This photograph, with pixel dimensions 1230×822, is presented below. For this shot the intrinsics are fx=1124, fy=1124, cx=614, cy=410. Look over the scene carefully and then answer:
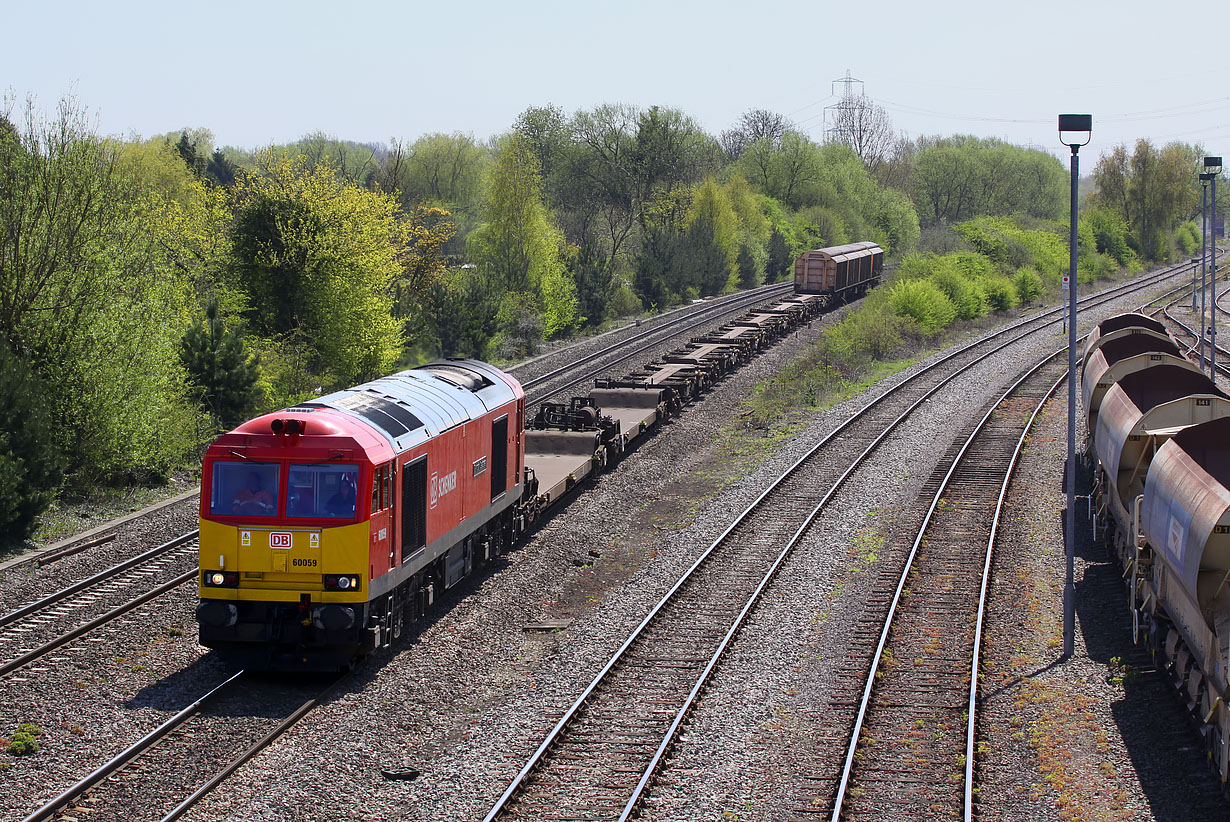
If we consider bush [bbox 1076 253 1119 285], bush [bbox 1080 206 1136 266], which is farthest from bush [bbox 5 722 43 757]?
bush [bbox 1080 206 1136 266]

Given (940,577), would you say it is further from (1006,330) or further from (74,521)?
(1006,330)

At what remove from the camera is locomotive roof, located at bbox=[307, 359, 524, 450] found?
15.4 meters

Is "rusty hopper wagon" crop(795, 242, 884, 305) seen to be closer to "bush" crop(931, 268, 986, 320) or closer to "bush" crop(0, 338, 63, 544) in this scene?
"bush" crop(931, 268, 986, 320)

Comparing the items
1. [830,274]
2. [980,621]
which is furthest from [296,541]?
[830,274]

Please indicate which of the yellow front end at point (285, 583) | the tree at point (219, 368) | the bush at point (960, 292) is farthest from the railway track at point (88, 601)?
the bush at point (960, 292)

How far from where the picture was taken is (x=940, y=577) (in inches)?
753

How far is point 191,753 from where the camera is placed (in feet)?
39.4

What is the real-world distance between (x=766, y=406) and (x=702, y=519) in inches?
509

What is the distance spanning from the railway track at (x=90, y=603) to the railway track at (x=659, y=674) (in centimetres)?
728

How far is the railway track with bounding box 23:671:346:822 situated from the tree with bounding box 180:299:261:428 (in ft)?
54.2

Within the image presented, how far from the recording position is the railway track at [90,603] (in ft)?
49.7

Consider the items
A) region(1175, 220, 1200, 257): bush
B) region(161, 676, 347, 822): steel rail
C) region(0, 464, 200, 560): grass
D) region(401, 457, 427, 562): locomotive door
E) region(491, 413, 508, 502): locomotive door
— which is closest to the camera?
region(161, 676, 347, 822): steel rail

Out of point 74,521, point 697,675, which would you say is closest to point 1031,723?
point 697,675

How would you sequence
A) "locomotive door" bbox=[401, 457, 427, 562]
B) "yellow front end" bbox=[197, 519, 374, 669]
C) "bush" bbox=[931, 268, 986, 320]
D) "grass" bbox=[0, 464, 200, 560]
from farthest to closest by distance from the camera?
"bush" bbox=[931, 268, 986, 320] < "grass" bbox=[0, 464, 200, 560] < "locomotive door" bbox=[401, 457, 427, 562] < "yellow front end" bbox=[197, 519, 374, 669]
